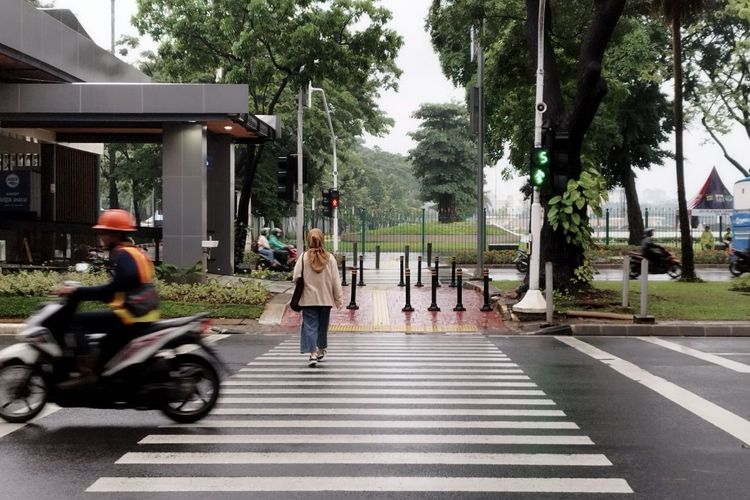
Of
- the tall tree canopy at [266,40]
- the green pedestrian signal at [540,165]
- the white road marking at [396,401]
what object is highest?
the tall tree canopy at [266,40]

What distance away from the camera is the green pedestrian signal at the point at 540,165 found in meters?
15.6

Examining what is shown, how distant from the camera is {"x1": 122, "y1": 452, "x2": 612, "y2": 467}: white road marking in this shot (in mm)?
5965

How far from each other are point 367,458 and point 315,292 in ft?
15.5

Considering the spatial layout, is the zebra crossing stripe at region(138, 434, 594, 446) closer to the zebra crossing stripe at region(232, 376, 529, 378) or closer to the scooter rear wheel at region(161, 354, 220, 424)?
the scooter rear wheel at region(161, 354, 220, 424)

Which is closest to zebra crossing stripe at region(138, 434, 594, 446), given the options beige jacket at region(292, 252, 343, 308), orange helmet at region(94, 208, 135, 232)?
orange helmet at region(94, 208, 135, 232)

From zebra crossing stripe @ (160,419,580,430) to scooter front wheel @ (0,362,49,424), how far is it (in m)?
1.17

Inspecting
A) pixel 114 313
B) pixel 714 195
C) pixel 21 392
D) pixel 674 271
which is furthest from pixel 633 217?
pixel 21 392

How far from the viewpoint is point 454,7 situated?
851 inches

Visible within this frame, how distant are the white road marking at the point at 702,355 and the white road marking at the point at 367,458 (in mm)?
5490

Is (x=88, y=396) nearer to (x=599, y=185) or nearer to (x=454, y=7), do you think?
(x=599, y=185)

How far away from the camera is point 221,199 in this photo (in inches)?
966

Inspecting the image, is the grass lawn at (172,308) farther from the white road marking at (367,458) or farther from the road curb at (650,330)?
the white road marking at (367,458)

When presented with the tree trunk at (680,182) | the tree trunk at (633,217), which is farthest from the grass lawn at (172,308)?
the tree trunk at (633,217)

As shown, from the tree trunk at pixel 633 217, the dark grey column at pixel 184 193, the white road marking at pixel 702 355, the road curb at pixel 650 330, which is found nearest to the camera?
the white road marking at pixel 702 355
